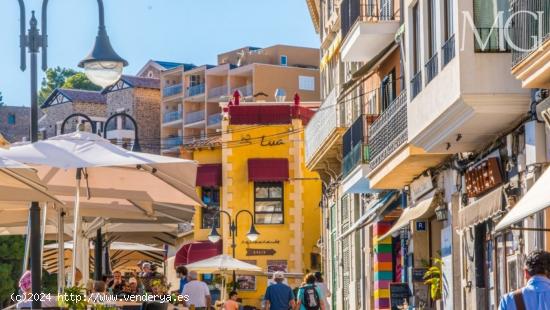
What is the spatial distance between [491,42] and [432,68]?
9.62 ft


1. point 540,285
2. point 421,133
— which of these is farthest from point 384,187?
point 540,285

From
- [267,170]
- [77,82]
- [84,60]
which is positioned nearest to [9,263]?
[267,170]

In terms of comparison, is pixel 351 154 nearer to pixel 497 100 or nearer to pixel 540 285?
pixel 497 100

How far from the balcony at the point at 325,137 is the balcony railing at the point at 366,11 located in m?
4.49

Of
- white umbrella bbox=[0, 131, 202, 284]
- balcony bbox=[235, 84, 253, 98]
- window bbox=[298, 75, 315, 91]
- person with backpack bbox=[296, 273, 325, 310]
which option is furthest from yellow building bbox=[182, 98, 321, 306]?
balcony bbox=[235, 84, 253, 98]

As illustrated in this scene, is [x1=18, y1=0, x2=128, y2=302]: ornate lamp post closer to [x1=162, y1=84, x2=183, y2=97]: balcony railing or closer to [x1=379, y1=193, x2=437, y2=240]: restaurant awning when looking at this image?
[x1=379, y1=193, x2=437, y2=240]: restaurant awning

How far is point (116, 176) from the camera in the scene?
2003 cm

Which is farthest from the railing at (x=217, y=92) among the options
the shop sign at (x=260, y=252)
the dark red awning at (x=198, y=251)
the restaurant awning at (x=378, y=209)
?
the restaurant awning at (x=378, y=209)

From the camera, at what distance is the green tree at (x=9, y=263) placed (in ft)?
278

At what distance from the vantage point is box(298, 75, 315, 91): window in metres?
112

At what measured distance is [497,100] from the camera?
19.1m

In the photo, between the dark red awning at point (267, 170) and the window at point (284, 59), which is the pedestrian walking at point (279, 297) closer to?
the dark red awning at point (267, 170)

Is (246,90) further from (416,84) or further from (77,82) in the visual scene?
(416,84)

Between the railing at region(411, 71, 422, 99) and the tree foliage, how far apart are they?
136 meters
